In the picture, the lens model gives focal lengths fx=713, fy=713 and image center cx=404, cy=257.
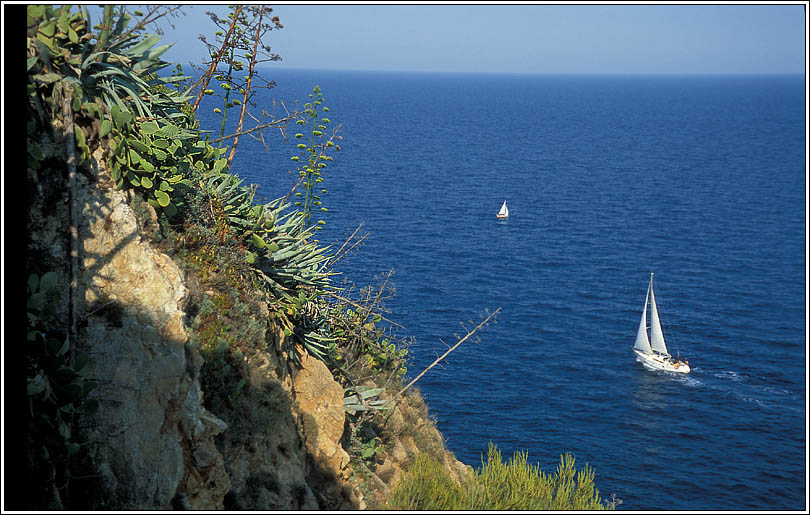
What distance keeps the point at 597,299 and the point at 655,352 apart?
9.22 m

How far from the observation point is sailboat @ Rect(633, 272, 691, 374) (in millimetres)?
43156

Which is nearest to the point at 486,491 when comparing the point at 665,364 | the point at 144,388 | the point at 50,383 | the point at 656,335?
the point at 144,388

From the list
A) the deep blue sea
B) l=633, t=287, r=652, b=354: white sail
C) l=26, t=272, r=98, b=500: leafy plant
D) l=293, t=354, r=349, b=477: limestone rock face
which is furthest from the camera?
l=633, t=287, r=652, b=354: white sail

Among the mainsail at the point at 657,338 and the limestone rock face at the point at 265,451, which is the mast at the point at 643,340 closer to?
the mainsail at the point at 657,338

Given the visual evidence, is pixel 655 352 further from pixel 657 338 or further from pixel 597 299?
pixel 597 299

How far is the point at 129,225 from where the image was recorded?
654 cm

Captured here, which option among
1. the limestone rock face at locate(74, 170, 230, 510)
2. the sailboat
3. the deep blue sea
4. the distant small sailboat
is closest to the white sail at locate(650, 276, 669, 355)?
the sailboat

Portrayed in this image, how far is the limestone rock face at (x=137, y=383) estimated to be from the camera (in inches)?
229

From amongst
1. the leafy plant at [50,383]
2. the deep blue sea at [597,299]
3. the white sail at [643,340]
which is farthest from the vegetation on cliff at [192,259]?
the white sail at [643,340]

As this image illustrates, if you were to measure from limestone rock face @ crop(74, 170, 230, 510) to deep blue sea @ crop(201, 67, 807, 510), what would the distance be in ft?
21.1

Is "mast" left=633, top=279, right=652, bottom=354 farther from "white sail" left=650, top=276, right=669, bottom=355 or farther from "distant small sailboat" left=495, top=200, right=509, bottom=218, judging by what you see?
"distant small sailboat" left=495, top=200, right=509, bottom=218

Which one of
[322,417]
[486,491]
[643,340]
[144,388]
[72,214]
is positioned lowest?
[643,340]

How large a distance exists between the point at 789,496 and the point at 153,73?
32.9 m

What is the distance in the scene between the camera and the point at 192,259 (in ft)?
26.0
